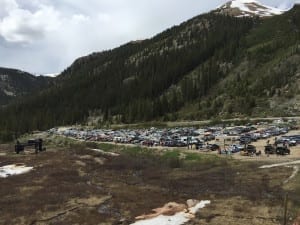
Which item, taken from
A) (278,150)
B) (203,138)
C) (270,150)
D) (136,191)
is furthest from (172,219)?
(203,138)

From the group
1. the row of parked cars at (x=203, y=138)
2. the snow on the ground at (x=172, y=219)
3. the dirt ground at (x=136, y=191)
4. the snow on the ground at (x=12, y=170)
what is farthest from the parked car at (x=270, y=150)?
the snow on the ground at (x=12, y=170)

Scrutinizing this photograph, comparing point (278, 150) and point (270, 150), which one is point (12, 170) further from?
point (278, 150)

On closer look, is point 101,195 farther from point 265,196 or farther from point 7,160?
point 7,160

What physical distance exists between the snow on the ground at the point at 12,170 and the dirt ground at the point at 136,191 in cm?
273

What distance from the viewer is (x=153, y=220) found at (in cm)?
4744

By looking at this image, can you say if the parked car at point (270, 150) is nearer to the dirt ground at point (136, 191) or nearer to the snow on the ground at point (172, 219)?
the dirt ground at point (136, 191)

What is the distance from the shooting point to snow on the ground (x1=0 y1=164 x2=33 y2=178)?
294 feet

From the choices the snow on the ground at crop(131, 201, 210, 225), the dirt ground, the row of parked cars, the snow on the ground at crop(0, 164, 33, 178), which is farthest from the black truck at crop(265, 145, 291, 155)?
the snow on the ground at crop(0, 164, 33, 178)

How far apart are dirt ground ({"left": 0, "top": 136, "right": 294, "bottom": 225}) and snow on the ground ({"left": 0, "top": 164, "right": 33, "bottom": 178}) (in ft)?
8.95

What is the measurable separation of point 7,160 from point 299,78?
12589cm

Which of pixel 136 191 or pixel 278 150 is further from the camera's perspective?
pixel 278 150

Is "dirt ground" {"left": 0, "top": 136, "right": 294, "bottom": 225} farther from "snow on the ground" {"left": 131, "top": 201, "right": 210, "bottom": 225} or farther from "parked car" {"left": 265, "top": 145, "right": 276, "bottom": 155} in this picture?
"parked car" {"left": 265, "top": 145, "right": 276, "bottom": 155}

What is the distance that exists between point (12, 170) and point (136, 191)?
40582mm

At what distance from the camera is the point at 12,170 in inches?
3738
